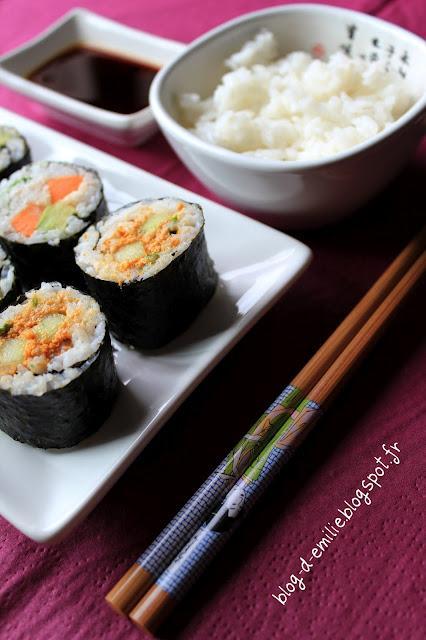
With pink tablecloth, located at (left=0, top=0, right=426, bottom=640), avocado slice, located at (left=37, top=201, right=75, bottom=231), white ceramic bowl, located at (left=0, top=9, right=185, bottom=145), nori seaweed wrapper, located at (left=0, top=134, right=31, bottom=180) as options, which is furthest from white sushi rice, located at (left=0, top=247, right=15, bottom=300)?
white ceramic bowl, located at (left=0, top=9, right=185, bottom=145)

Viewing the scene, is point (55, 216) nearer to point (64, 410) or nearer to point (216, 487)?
point (64, 410)

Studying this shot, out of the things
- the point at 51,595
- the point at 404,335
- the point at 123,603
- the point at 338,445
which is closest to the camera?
the point at 123,603

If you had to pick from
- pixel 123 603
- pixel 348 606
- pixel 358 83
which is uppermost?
pixel 358 83

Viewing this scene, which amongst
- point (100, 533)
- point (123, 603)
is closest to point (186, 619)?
point (123, 603)

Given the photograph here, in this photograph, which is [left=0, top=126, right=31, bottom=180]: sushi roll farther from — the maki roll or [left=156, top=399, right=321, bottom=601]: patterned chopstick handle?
[left=156, top=399, right=321, bottom=601]: patterned chopstick handle

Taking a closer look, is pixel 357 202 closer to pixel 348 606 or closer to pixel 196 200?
pixel 196 200

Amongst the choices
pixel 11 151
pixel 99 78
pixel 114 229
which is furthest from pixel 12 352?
pixel 99 78

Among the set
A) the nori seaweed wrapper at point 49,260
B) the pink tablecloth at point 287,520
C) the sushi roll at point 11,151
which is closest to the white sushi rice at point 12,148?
the sushi roll at point 11,151
